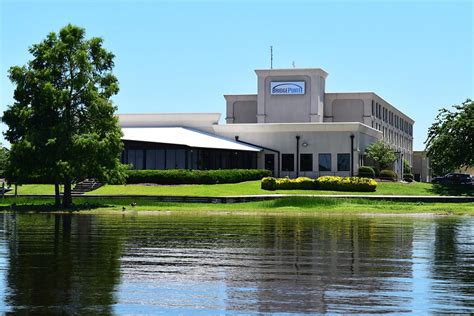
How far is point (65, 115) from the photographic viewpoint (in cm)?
4428

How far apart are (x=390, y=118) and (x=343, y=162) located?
31.2m

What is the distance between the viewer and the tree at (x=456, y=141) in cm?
6331

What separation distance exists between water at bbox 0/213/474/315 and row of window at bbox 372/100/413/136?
5787cm

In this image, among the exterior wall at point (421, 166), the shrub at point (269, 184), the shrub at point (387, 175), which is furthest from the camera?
the exterior wall at point (421, 166)

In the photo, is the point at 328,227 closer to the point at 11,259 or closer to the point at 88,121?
the point at 11,259

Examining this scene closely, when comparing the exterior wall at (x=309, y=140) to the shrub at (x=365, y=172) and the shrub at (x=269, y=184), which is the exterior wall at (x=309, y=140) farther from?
the shrub at (x=269, y=184)

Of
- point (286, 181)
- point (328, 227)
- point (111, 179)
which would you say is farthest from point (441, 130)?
point (328, 227)

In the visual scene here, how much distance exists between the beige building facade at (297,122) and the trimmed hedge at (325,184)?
38.9ft

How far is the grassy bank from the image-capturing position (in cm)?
4069

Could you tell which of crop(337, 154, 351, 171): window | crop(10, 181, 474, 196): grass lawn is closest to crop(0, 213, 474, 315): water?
crop(10, 181, 474, 196): grass lawn

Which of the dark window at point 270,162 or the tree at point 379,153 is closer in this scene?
the dark window at point 270,162

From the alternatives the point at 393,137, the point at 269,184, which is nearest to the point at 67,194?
the point at 269,184

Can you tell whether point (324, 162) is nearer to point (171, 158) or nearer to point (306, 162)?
point (306, 162)

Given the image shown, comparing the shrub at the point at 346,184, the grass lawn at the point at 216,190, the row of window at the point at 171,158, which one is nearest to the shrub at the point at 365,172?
the grass lawn at the point at 216,190
